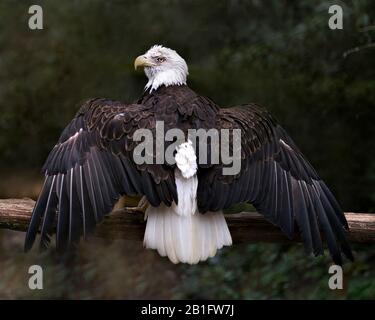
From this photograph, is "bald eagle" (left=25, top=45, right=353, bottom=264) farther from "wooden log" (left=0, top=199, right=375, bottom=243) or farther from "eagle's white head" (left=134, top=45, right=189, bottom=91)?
"eagle's white head" (left=134, top=45, right=189, bottom=91)

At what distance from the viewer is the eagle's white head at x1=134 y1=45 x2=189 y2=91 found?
6.44 m

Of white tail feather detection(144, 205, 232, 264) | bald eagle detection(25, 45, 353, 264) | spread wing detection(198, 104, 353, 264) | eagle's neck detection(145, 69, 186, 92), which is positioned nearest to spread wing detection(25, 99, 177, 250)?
bald eagle detection(25, 45, 353, 264)

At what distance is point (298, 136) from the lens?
8.78 metres

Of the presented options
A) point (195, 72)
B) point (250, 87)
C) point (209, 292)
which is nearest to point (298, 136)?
point (250, 87)

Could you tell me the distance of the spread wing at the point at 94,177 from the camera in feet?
17.2

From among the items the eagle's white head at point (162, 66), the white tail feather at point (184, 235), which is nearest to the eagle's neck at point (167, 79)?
the eagle's white head at point (162, 66)

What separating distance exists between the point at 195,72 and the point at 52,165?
3.78 meters

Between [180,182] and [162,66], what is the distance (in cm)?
154

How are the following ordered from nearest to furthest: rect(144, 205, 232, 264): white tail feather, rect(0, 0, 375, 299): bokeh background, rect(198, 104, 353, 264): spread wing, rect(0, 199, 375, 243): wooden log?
rect(144, 205, 232, 264): white tail feather < rect(198, 104, 353, 264): spread wing < rect(0, 199, 375, 243): wooden log < rect(0, 0, 375, 299): bokeh background

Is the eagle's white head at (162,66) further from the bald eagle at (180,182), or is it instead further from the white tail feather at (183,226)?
the white tail feather at (183,226)

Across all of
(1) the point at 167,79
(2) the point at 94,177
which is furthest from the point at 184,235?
(1) the point at 167,79

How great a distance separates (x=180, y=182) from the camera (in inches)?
207

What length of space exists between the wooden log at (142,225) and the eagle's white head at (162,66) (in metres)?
1.23

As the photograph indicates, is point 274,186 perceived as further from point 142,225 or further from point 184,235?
point 142,225
